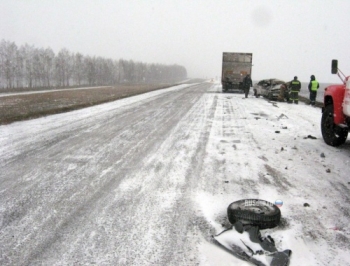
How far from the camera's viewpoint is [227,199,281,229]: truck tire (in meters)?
3.44

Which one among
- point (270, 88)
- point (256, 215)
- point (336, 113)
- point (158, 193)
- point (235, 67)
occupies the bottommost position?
point (158, 193)

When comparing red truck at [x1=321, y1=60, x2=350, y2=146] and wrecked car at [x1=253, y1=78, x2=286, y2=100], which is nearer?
A: red truck at [x1=321, y1=60, x2=350, y2=146]

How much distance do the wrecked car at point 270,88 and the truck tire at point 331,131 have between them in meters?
13.4

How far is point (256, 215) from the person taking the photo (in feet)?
11.4

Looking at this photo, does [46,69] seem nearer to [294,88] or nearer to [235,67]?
[235,67]

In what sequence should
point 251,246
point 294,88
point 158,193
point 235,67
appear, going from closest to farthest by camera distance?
point 251,246
point 158,193
point 294,88
point 235,67

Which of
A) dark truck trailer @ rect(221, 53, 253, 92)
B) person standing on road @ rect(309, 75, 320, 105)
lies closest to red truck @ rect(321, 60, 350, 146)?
person standing on road @ rect(309, 75, 320, 105)

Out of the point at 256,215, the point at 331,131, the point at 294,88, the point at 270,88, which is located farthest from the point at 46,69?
the point at 256,215

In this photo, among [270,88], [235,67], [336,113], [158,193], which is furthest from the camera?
[235,67]

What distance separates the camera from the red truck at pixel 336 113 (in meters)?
6.88

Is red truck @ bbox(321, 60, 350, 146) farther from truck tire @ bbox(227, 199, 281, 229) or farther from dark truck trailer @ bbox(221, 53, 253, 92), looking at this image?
dark truck trailer @ bbox(221, 53, 253, 92)

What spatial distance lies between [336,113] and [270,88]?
15081 mm

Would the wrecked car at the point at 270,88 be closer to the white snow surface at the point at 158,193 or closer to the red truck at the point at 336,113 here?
the white snow surface at the point at 158,193

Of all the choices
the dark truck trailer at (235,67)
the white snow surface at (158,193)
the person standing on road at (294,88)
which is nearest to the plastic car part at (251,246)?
the white snow surface at (158,193)
